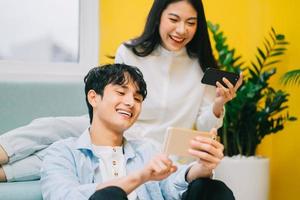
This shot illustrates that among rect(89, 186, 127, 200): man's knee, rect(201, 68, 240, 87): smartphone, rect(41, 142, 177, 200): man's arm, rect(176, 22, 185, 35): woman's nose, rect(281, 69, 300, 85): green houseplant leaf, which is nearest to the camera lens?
rect(89, 186, 127, 200): man's knee

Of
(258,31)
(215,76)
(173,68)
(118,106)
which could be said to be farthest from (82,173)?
(258,31)

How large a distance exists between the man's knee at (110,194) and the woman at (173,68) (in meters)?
0.62

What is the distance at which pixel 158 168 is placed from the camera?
1.30m

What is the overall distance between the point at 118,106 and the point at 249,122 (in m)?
1.41

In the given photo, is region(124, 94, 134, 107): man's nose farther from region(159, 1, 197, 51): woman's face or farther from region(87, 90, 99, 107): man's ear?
region(159, 1, 197, 51): woman's face

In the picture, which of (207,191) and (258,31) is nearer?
(207,191)

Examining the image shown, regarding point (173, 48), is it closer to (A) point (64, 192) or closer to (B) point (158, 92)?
(B) point (158, 92)

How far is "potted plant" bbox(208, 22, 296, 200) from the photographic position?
267cm

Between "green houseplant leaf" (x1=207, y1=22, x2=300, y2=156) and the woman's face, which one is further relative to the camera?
"green houseplant leaf" (x1=207, y1=22, x2=300, y2=156)

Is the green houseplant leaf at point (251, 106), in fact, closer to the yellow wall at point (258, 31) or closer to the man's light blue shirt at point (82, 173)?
the yellow wall at point (258, 31)

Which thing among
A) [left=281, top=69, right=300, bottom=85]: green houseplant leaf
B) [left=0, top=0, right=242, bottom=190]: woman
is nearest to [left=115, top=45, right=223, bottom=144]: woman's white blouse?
[left=0, top=0, right=242, bottom=190]: woman

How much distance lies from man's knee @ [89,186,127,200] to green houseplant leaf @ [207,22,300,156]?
5.26ft

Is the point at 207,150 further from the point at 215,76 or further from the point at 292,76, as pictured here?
the point at 292,76

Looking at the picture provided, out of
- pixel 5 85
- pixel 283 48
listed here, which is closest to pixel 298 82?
pixel 283 48
